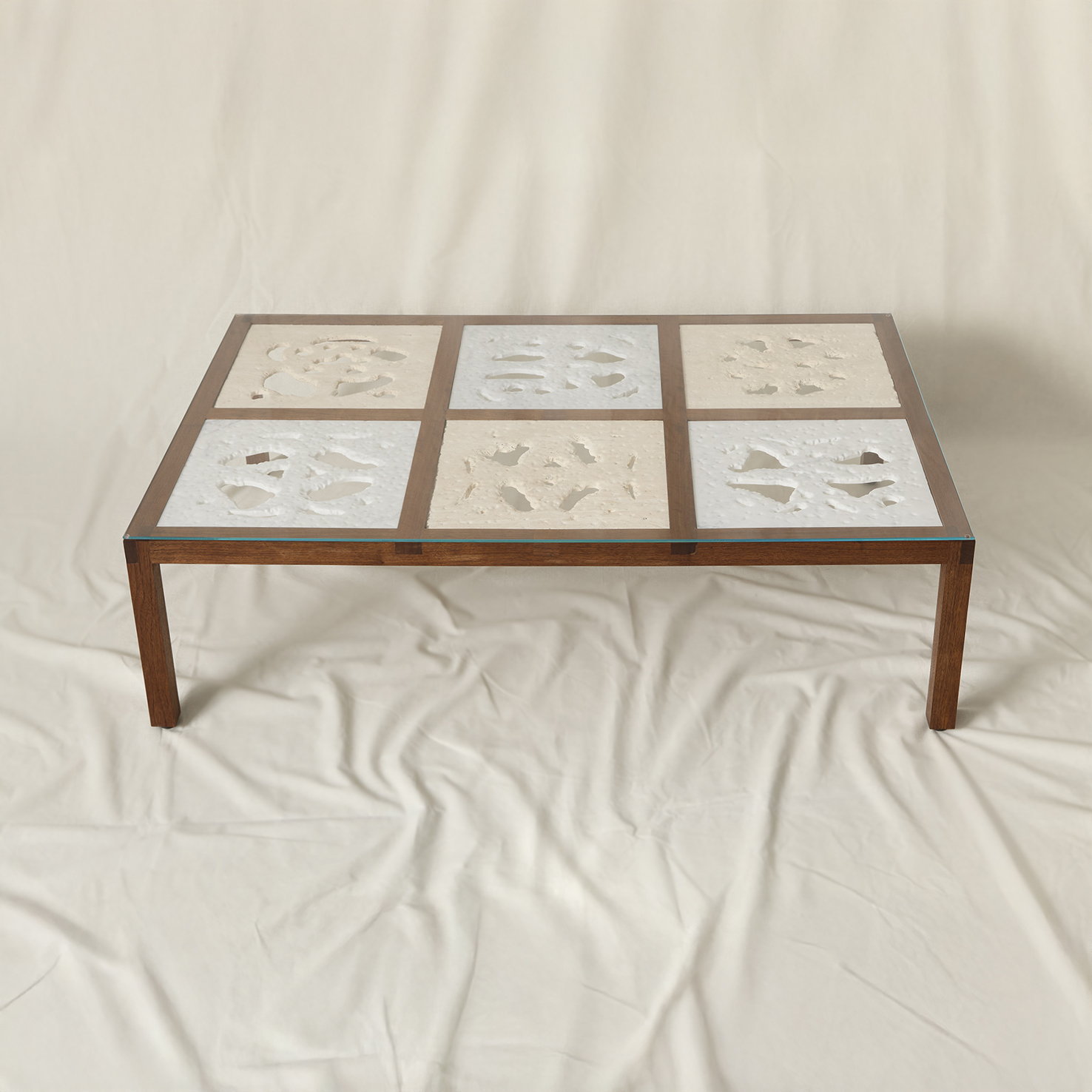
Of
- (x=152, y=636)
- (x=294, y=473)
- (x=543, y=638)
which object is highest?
(x=294, y=473)

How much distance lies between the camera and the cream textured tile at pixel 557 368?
2.38 meters

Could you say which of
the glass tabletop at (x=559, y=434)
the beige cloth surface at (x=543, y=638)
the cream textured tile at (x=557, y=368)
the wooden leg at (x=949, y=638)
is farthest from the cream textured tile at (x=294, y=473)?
the wooden leg at (x=949, y=638)

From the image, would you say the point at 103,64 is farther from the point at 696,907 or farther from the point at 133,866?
the point at 696,907

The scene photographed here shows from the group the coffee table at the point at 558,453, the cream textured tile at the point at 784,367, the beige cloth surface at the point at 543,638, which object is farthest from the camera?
the cream textured tile at the point at 784,367

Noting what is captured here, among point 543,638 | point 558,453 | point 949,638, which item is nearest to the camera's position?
point 949,638

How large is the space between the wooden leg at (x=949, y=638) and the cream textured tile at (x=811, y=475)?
90mm

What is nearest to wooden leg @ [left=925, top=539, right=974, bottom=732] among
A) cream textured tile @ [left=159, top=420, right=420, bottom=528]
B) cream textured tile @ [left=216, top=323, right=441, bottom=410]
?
cream textured tile @ [left=159, top=420, right=420, bottom=528]

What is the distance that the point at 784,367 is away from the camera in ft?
8.09

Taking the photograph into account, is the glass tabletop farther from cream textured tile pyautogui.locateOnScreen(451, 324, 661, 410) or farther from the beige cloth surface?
the beige cloth surface

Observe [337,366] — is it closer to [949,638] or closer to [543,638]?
[543,638]

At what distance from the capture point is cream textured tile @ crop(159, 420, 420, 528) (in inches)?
81.3

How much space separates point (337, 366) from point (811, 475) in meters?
0.96

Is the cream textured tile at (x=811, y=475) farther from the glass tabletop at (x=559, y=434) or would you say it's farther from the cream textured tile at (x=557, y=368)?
the cream textured tile at (x=557, y=368)

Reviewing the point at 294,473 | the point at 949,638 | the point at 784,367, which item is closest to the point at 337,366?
the point at 294,473
